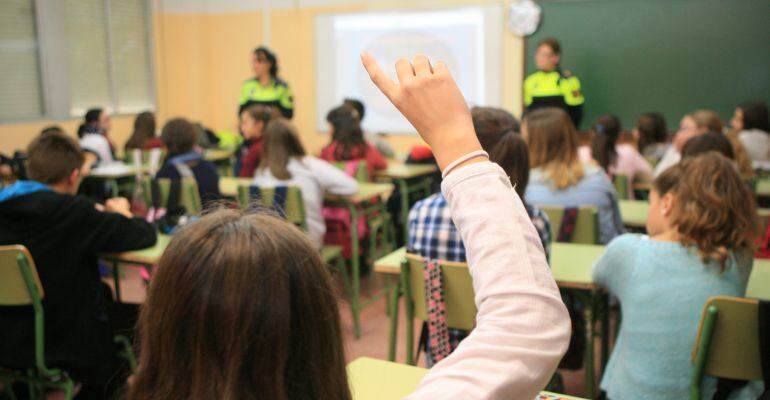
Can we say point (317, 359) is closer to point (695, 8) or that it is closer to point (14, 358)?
point (14, 358)

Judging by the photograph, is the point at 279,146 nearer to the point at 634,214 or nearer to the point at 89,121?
the point at 634,214

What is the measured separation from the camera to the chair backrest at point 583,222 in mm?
3053

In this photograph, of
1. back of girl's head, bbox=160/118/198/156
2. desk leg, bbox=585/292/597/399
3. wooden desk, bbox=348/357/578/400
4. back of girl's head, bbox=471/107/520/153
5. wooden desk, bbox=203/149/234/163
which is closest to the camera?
wooden desk, bbox=348/357/578/400

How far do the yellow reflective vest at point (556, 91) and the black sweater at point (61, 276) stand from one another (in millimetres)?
4206

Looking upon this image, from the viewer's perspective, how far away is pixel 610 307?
3.02 m

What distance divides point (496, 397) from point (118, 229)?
242 cm

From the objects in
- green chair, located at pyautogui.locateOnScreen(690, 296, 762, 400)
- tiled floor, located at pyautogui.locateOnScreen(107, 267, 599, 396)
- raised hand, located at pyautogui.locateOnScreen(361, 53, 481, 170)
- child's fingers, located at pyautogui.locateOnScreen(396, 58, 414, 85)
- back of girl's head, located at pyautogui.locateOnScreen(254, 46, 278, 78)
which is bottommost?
tiled floor, located at pyautogui.locateOnScreen(107, 267, 599, 396)

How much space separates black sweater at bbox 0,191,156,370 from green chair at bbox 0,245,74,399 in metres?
0.05

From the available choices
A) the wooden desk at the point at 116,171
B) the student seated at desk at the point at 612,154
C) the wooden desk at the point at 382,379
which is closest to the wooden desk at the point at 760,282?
the wooden desk at the point at 382,379

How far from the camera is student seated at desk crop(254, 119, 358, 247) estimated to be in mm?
3955

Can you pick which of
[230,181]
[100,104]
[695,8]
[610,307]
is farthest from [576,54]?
[100,104]

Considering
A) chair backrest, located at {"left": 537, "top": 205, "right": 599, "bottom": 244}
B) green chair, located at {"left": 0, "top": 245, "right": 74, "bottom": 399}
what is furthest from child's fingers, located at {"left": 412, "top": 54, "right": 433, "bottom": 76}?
chair backrest, located at {"left": 537, "top": 205, "right": 599, "bottom": 244}

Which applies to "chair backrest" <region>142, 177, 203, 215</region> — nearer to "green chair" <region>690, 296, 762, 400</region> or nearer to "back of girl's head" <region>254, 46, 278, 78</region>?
"green chair" <region>690, 296, 762, 400</region>

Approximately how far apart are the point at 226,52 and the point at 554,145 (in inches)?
254
